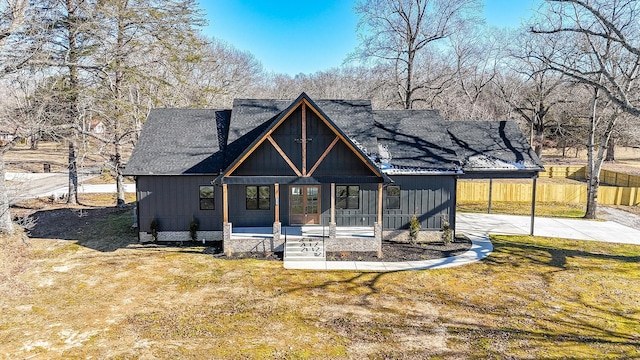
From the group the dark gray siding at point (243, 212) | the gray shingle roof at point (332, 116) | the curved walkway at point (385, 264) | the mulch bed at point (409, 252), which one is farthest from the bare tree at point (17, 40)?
the mulch bed at point (409, 252)

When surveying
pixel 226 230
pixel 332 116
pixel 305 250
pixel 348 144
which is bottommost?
Result: pixel 305 250

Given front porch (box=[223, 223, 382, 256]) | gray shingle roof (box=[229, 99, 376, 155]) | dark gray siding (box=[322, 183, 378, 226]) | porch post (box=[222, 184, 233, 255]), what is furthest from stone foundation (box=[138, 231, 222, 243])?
dark gray siding (box=[322, 183, 378, 226])

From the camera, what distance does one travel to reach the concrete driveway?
18625mm

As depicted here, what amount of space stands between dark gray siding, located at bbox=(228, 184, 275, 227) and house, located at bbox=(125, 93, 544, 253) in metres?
0.04

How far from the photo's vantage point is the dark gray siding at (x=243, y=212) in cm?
1672

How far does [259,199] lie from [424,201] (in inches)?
286

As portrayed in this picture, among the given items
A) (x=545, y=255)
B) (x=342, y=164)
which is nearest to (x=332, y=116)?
(x=342, y=164)

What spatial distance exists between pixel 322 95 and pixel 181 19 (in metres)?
36.2

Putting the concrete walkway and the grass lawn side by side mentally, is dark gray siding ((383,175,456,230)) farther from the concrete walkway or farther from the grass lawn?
the grass lawn

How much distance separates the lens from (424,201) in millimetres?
17125

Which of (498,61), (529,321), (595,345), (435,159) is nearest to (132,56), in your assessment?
(435,159)

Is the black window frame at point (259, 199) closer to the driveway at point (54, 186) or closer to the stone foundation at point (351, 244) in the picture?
the stone foundation at point (351, 244)

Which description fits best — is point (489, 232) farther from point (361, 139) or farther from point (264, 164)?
point (264, 164)

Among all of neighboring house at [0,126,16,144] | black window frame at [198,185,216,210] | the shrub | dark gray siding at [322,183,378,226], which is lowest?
the shrub
